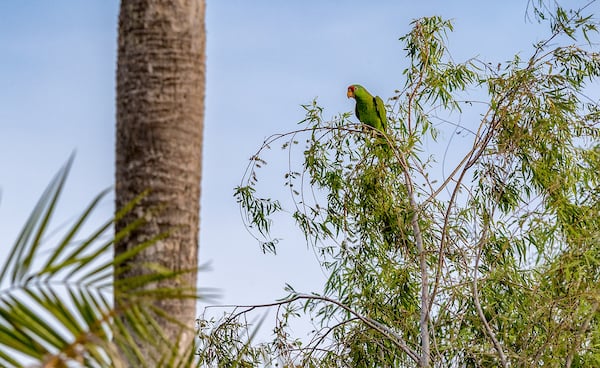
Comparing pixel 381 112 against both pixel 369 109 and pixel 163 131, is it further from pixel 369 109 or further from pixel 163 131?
pixel 163 131

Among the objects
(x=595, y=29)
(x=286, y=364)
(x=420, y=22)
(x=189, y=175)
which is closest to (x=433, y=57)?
(x=420, y=22)

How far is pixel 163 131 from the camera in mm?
2537

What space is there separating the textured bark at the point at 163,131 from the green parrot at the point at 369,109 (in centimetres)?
429

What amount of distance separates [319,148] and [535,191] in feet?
5.61

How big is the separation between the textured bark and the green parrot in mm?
4288

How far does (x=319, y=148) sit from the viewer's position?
7.14 meters

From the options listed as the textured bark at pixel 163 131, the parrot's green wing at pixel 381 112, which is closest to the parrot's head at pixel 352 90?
the parrot's green wing at pixel 381 112

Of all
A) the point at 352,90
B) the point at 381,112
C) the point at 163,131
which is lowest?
the point at 163,131

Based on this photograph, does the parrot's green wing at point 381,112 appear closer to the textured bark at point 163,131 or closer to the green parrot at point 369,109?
the green parrot at point 369,109

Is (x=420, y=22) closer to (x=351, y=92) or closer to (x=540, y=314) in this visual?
(x=351, y=92)

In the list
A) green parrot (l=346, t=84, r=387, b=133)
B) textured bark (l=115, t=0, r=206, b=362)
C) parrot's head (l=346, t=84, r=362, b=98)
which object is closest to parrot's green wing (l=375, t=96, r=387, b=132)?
green parrot (l=346, t=84, r=387, b=133)

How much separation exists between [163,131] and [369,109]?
179 inches

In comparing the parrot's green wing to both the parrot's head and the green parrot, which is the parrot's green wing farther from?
the parrot's head

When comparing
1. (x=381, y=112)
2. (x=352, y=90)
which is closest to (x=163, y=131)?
(x=381, y=112)
